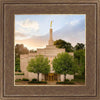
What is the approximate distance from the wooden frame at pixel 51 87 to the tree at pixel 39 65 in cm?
26

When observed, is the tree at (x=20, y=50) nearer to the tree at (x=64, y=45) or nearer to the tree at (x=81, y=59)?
the tree at (x=64, y=45)

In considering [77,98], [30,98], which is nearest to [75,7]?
[77,98]

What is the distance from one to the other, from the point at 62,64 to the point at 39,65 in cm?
37

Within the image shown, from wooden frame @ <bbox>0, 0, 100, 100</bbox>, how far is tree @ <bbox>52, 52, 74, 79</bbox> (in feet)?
0.84

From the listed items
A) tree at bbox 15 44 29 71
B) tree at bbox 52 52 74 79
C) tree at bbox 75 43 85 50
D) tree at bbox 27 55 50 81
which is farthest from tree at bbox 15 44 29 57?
tree at bbox 75 43 85 50

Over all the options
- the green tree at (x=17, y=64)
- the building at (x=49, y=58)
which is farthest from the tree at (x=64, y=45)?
the green tree at (x=17, y=64)

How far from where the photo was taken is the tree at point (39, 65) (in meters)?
1.99

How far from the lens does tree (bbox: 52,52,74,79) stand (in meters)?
1.99

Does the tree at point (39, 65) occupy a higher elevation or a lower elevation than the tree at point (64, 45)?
lower

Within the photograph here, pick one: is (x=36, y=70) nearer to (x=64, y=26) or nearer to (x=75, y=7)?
(x=64, y=26)

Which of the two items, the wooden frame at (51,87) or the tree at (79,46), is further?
the tree at (79,46)

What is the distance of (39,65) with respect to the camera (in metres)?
2.04

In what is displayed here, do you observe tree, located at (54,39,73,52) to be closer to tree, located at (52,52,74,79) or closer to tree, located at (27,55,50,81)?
tree, located at (52,52,74,79)

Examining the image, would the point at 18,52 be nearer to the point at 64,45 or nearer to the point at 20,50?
the point at 20,50
